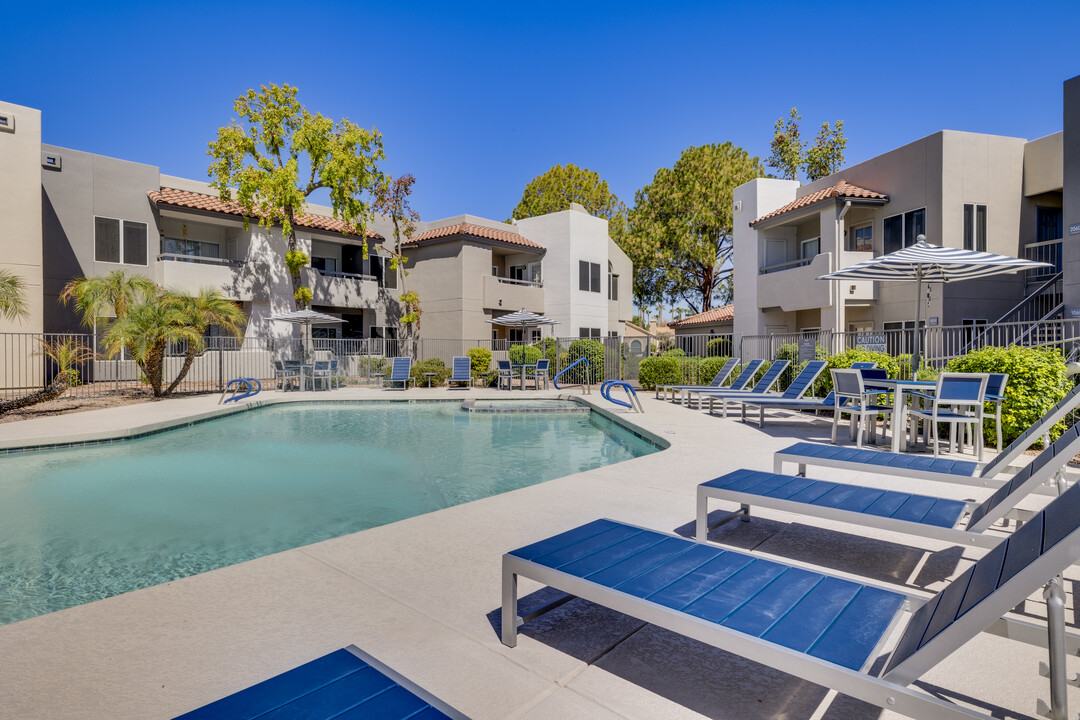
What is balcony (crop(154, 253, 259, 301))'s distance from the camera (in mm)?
20234

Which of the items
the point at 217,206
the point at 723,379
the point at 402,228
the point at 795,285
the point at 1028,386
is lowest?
the point at 723,379

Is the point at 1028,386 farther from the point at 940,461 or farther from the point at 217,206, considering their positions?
the point at 217,206

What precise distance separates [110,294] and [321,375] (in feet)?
20.3

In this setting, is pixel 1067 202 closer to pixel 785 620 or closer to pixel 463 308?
pixel 785 620

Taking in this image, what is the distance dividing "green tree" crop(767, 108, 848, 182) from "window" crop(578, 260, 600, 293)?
1407 cm

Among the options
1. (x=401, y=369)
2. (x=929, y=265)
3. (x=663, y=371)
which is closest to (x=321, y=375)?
(x=401, y=369)

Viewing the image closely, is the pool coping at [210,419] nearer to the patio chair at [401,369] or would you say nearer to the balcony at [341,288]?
the patio chair at [401,369]

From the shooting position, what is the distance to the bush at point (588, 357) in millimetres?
21516

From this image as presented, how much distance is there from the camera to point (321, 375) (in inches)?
753

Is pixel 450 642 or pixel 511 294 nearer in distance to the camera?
pixel 450 642

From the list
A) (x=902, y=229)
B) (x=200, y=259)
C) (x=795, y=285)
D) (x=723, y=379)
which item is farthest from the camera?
(x=200, y=259)

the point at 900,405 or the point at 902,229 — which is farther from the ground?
the point at 902,229

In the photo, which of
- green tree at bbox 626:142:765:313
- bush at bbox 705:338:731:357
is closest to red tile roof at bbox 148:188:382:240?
bush at bbox 705:338:731:357

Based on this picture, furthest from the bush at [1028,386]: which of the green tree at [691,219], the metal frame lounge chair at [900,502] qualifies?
the green tree at [691,219]
